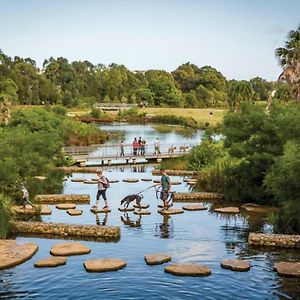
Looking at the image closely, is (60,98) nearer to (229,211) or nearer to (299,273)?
(229,211)

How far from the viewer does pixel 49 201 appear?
24125 mm

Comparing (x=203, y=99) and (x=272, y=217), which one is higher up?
(x=203, y=99)

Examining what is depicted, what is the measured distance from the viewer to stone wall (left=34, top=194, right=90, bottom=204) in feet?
79.0

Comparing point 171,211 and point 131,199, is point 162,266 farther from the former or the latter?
point 131,199

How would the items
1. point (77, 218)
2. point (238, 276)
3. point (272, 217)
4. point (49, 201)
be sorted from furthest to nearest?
1. point (49, 201)
2. point (77, 218)
3. point (272, 217)
4. point (238, 276)

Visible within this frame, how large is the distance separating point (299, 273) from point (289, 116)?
314 inches

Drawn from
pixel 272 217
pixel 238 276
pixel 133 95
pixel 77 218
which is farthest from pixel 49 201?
pixel 133 95

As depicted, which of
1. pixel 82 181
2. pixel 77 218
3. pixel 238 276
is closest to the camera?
pixel 238 276

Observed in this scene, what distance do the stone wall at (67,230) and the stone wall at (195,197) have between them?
738 centimetres

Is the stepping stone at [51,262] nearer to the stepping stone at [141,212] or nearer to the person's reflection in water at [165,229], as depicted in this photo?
the person's reflection in water at [165,229]

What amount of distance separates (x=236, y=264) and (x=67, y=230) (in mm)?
6075

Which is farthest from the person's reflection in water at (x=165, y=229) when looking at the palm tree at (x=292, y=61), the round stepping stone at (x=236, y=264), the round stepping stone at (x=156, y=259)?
the palm tree at (x=292, y=61)

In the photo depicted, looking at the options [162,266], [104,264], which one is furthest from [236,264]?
[104,264]

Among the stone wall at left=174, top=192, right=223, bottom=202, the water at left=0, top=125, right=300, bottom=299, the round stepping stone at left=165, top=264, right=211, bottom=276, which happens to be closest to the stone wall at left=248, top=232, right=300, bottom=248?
the water at left=0, top=125, right=300, bottom=299
